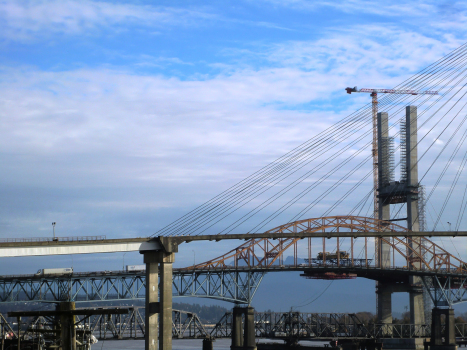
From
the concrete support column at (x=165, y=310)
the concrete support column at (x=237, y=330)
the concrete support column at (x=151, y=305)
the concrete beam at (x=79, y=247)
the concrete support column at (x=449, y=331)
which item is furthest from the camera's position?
the concrete support column at (x=237, y=330)

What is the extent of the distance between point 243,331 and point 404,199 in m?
46.2

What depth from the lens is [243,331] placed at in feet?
389

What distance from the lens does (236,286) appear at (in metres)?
125

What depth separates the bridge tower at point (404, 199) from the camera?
5364 inches

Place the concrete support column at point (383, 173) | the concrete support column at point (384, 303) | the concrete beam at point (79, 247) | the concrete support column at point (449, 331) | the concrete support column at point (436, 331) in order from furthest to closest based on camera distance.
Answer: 1. the concrete support column at point (383, 173)
2. the concrete support column at point (384, 303)
3. the concrete support column at point (436, 331)
4. the concrete support column at point (449, 331)
5. the concrete beam at point (79, 247)

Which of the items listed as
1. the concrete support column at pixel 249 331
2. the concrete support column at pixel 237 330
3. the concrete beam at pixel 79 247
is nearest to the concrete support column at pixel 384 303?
the concrete support column at pixel 249 331

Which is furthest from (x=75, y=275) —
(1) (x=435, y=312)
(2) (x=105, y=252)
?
(1) (x=435, y=312)

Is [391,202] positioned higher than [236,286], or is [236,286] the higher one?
[391,202]

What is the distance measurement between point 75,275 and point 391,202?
68.9 metres

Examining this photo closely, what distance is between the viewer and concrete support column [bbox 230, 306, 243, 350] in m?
115

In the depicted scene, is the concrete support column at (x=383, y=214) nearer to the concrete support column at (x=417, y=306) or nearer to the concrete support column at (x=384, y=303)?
the concrete support column at (x=384, y=303)

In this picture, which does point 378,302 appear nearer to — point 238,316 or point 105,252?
point 238,316

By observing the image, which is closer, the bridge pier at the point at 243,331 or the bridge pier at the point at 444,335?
the bridge pier at the point at 444,335

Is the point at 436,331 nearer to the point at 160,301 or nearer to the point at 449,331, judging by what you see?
the point at 449,331
